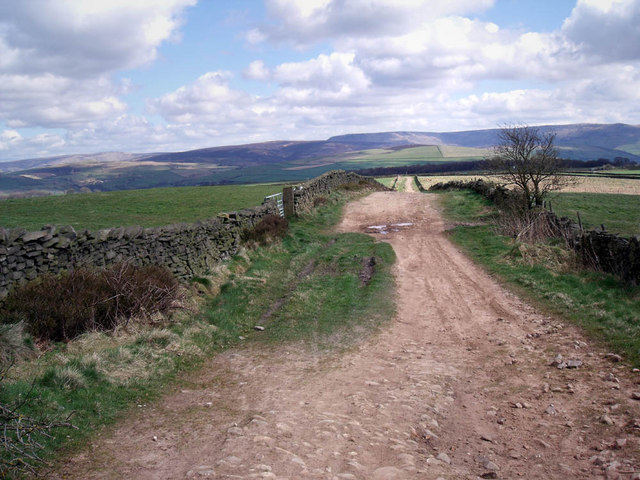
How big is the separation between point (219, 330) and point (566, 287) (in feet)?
28.2

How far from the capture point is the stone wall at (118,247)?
8.58m

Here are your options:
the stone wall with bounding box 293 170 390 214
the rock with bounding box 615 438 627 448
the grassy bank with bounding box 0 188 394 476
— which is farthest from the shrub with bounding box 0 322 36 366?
the stone wall with bounding box 293 170 390 214

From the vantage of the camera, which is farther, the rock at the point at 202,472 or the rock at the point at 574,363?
the rock at the point at 574,363

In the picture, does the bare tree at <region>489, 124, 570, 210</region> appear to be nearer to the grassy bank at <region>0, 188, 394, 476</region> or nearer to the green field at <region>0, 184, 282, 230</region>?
the grassy bank at <region>0, 188, 394, 476</region>

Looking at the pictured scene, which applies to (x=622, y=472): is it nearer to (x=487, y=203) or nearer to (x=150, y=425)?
(x=150, y=425)

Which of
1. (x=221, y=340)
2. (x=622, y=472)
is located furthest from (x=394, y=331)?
(x=622, y=472)

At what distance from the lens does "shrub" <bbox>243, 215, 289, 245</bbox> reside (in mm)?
17516

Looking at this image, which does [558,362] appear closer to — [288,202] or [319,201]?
[288,202]

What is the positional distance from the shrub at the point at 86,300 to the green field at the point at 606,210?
638 inches

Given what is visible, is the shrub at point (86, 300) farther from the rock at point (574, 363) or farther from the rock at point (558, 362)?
the rock at point (574, 363)

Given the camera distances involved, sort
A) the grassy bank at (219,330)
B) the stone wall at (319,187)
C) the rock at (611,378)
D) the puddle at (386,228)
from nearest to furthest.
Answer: the grassy bank at (219,330) < the rock at (611,378) < the puddle at (386,228) < the stone wall at (319,187)

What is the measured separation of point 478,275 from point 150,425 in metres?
10.7

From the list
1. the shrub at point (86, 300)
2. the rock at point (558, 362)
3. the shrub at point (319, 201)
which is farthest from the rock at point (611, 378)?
the shrub at point (319, 201)

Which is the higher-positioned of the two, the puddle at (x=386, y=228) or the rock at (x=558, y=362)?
the puddle at (x=386, y=228)
